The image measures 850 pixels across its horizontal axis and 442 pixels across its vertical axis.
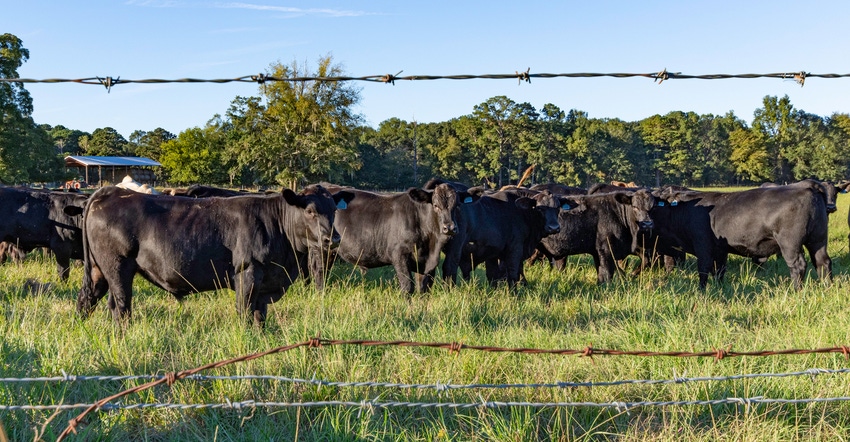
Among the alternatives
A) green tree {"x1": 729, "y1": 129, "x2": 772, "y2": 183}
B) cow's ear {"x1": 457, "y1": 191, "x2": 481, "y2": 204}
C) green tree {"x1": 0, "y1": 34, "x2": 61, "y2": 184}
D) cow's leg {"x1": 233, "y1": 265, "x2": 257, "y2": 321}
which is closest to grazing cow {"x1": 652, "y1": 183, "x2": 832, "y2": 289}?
cow's ear {"x1": 457, "y1": 191, "x2": 481, "y2": 204}

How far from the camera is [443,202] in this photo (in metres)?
9.18

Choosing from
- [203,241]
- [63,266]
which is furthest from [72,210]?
[63,266]

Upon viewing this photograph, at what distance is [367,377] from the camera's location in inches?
190

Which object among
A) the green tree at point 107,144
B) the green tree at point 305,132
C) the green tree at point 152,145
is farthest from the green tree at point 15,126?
the green tree at point 107,144

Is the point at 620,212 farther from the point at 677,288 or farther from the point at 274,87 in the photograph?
the point at 274,87

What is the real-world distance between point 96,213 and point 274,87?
5134cm

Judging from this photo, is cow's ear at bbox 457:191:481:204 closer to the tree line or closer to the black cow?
the black cow

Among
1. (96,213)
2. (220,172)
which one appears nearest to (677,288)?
(96,213)

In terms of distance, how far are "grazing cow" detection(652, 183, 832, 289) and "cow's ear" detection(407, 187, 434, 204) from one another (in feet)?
15.3

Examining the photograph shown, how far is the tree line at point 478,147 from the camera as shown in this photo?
56438 mm

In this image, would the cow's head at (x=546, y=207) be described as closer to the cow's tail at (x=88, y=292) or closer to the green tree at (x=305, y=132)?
the cow's tail at (x=88, y=292)

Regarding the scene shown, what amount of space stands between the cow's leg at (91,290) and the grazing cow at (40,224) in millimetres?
3597

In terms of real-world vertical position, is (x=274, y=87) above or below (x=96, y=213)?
above

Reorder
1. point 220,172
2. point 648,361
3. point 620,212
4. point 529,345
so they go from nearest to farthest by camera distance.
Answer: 1. point 648,361
2. point 529,345
3. point 620,212
4. point 220,172
